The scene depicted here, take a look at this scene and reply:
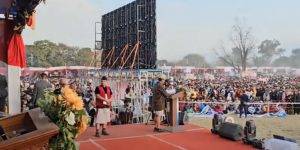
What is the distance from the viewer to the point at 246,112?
18734mm

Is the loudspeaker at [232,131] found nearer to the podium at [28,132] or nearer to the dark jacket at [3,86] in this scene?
the dark jacket at [3,86]

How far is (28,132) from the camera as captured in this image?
3271 mm

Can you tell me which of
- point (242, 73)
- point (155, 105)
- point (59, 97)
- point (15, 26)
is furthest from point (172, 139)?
point (242, 73)

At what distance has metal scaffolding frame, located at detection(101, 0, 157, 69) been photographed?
16.8 meters

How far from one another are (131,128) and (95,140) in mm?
2267

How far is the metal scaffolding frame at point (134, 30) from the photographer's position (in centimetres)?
1684

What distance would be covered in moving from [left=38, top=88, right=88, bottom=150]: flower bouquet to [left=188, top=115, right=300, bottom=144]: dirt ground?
31.5 feet

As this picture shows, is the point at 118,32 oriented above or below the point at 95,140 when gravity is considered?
above

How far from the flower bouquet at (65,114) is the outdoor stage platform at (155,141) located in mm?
4973

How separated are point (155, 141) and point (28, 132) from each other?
6.15 meters

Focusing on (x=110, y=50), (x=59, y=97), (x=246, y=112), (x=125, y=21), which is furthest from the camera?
(x=110, y=50)

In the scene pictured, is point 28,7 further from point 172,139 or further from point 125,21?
point 125,21

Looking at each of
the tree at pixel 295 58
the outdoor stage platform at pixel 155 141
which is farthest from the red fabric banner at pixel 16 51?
the tree at pixel 295 58

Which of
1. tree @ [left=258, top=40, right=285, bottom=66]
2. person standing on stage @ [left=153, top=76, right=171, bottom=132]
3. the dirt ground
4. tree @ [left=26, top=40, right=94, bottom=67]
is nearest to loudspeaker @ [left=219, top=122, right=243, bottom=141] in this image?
person standing on stage @ [left=153, top=76, right=171, bottom=132]
